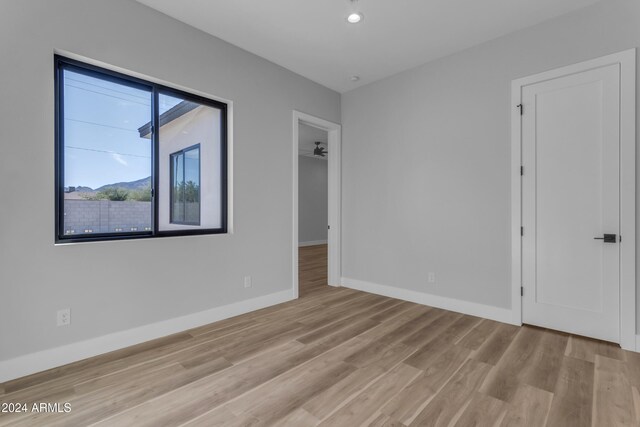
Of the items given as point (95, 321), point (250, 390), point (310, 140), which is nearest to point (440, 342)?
point (250, 390)

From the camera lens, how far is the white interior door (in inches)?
102

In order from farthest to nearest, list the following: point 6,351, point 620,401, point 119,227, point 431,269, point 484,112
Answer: point 431,269 < point 484,112 < point 119,227 < point 6,351 < point 620,401

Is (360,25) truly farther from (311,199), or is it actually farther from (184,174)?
(311,199)

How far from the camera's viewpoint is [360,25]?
2.94 metres

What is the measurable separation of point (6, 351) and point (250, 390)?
1.70m

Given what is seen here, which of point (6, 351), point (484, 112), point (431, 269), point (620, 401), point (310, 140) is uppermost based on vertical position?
point (310, 140)

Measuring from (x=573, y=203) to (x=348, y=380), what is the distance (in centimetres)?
259

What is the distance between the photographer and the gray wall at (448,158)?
9.33ft

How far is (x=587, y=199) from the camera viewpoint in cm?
269

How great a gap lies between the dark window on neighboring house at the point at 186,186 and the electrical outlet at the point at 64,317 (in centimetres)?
109

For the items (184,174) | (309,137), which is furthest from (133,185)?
(309,137)

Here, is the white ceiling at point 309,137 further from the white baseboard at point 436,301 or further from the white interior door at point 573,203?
the white interior door at point 573,203

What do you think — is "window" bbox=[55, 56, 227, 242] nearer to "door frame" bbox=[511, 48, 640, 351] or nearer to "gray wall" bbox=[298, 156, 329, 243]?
"door frame" bbox=[511, 48, 640, 351]

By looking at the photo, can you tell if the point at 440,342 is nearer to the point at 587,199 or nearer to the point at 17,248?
the point at 587,199
